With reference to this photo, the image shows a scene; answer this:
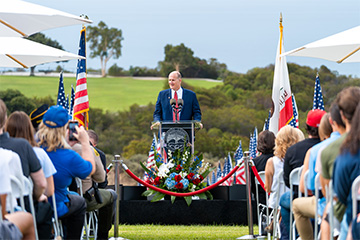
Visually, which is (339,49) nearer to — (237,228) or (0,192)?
(237,228)

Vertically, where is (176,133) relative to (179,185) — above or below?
above

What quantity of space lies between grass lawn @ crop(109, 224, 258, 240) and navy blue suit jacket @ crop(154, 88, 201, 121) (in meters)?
1.71

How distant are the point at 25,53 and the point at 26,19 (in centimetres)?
91

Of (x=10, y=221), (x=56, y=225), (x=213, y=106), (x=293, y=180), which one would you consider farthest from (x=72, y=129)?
(x=213, y=106)

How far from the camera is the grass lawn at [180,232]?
8.81 meters

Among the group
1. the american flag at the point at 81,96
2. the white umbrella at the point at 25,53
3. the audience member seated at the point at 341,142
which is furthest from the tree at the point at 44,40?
the audience member seated at the point at 341,142

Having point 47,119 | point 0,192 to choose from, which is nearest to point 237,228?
point 47,119

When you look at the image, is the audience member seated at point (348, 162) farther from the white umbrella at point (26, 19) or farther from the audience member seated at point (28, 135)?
the white umbrella at point (26, 19)

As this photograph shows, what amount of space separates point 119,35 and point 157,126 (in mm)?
86297

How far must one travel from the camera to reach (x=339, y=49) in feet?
32.9

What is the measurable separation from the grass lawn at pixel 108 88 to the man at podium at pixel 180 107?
68.7m

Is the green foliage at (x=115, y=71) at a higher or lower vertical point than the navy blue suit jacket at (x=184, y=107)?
higher

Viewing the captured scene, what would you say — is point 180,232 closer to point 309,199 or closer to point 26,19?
point 26,19

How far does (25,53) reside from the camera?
29.2ft
